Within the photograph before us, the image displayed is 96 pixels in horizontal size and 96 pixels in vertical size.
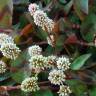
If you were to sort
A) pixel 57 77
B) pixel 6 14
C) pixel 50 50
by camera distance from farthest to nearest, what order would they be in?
pixel 6 14, pixel 50 50, pixel 57 77

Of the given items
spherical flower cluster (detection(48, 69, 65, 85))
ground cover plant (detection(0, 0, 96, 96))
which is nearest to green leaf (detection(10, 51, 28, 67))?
ground cover plant (detection(0, 0, 96, 96))

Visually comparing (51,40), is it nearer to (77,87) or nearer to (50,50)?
(50,50)

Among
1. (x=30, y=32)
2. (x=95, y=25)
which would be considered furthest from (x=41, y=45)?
(x=95, y=25)

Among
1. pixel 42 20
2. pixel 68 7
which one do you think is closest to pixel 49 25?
pixel 42 20

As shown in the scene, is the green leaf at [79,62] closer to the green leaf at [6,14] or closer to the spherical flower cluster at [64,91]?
the spherical flower cluster at [64,91]

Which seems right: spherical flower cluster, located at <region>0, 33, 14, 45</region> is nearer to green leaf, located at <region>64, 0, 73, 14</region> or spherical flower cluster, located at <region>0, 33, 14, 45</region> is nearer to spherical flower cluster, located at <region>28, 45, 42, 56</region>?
spherical flower cluster, located at <region>28, 45, 42, 56</region>

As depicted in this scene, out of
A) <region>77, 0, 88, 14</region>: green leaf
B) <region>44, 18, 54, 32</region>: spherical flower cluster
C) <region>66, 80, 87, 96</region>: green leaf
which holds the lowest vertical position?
<region>66, 80, 87, 96</region>: green leaf
